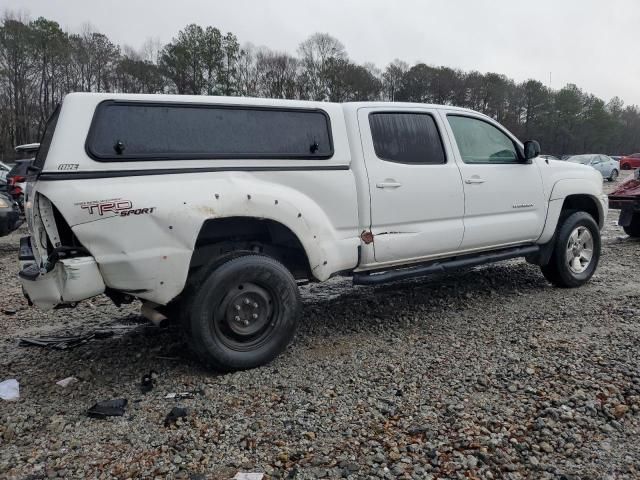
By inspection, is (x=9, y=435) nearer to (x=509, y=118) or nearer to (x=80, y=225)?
(x=80, y=225)

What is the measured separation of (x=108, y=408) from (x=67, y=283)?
826 millimetres

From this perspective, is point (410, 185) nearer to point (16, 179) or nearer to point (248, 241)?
point (248, 241)

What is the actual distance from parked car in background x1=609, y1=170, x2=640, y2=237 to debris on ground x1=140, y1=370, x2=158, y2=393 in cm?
866

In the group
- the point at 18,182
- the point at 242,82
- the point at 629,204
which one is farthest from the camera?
the point at 242,82

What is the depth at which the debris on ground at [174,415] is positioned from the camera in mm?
2956

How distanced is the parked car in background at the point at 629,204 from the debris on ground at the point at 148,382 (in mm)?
8663

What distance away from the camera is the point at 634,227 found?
9.41m

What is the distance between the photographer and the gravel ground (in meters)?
2.56

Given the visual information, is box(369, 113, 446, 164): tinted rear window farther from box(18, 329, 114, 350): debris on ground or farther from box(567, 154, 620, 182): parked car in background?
box(567, 154, 620, 182): parked car in background

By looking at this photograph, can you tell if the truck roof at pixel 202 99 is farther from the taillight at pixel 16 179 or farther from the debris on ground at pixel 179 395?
the taillight at pixel 16 179

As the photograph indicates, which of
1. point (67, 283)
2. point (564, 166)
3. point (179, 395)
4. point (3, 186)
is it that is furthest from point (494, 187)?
point (3, 186)

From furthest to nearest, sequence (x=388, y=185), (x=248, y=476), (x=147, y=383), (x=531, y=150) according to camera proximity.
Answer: (x=531, y=150) → (x=388, y=185) → (x=147, y=383) → (x=248, y=476)

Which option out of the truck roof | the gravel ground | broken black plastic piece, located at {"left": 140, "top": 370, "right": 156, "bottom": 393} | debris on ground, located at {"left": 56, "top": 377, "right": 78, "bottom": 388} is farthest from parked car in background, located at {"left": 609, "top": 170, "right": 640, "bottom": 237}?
debris on ground, located at {"left": 56, "top": 377, "right": 78, "bottom": 388}

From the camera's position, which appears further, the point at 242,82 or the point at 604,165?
the point at 242,82
